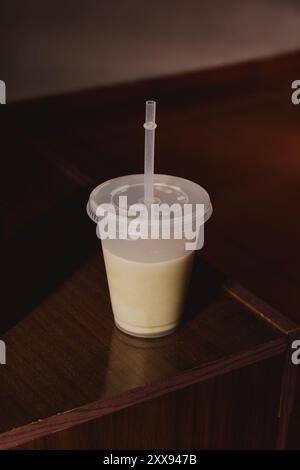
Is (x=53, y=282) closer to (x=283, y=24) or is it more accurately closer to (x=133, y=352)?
(x=133, y=352)

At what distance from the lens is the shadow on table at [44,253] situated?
960 millimetres

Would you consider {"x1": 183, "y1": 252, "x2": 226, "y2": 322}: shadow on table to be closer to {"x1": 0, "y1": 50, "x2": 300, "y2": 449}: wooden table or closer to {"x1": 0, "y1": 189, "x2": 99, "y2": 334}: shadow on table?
{"x1": 0, "y1": 50, "x2": 300, "y2": 449}: wooden table

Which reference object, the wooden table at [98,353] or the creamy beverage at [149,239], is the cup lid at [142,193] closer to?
the creamy beverage at [149,239]

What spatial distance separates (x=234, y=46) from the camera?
344 cm

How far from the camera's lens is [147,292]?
857 millimetres

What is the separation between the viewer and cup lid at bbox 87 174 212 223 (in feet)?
2.72

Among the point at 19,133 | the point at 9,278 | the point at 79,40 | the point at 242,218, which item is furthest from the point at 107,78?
the point at 9,278

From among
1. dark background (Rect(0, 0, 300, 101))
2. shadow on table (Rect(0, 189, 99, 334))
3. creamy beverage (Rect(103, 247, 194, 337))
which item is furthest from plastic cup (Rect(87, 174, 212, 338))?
dark background (Rect(0, 0, 300, 101))

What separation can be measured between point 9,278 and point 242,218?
4.37 ft

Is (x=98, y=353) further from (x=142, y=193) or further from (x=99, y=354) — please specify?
(x=142, y=193)

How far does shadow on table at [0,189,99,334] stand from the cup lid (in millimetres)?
185

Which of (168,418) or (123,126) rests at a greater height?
(123,126)

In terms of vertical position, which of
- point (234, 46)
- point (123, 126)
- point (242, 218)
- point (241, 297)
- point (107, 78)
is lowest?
point (241, 297)

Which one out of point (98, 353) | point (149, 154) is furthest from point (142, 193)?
point (98, 353)
